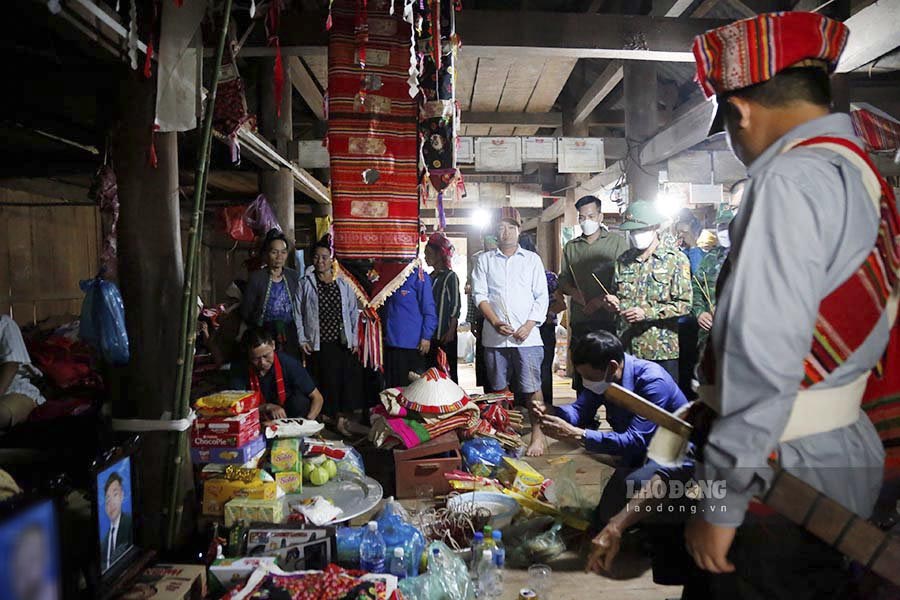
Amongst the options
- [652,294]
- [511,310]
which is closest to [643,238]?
[652,294]

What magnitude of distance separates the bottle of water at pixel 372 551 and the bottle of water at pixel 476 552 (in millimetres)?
442

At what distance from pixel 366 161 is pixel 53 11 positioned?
161 cm

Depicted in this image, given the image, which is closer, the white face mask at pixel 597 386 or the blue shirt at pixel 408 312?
the white face mask at pixel 597 386

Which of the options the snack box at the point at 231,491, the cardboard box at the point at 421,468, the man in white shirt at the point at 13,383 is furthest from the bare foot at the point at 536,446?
the man in white shirt at the point at 13,383

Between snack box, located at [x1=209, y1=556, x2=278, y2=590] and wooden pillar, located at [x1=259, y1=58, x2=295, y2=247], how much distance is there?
400cm

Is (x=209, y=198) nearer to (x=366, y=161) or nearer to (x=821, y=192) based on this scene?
(x=366, y=161)

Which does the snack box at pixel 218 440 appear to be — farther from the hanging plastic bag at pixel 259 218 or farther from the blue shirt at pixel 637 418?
the hanging plastic bag at pixel 259 218

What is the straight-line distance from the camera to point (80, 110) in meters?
3.79

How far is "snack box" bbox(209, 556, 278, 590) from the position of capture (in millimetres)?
2145

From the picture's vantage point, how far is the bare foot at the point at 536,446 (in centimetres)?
430

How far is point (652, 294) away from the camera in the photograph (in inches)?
164

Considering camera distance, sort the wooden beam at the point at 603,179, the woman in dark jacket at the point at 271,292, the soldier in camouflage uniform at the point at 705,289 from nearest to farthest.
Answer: the soldier in camouflage uniform at the point at 705,289, the woman in dark jacket at the point at 271,292, the wooden beam at the point at 603,179

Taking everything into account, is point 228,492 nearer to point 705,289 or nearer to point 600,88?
point 705,289

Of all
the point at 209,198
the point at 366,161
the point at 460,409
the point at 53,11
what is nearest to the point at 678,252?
the point at 460,409
